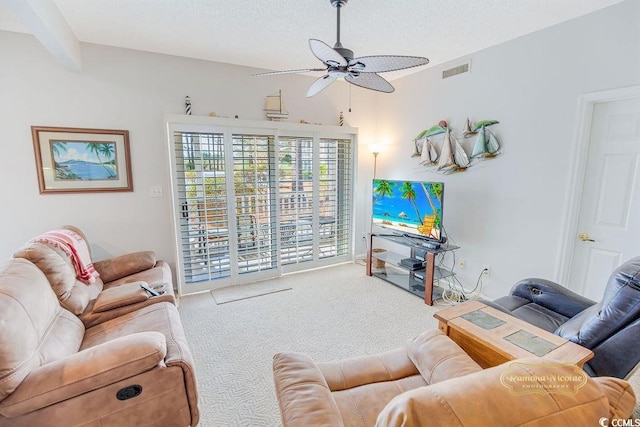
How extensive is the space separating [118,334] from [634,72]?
4074mm

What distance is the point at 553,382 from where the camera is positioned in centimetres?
73

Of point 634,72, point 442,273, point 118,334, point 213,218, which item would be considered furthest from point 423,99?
point 118,334

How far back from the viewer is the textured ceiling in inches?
89.7

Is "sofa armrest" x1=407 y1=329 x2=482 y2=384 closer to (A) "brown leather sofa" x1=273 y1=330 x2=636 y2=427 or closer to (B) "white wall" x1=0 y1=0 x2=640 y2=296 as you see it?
(A) "brown leather sofa" x1=273 y1=330 x2=636 y2=427

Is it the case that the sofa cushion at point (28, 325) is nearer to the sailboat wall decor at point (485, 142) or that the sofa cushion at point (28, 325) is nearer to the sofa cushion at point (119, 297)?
the sofa cushion at point (119, 297)

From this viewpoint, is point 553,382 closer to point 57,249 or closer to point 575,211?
point 575,211

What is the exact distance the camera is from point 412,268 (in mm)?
3584

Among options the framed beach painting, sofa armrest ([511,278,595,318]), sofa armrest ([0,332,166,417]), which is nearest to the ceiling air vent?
sofa armrest ([511,278,595,318])

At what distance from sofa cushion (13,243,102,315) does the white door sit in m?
4.05

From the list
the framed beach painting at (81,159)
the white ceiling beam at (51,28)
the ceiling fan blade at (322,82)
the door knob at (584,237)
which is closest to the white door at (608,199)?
the door knob at (584,237)

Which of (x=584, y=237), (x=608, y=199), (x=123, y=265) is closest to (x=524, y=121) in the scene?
(x=608, y=199)

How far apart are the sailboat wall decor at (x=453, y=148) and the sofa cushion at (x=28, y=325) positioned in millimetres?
3690

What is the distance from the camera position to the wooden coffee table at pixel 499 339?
1.41m

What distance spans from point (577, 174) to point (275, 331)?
2.99 m
